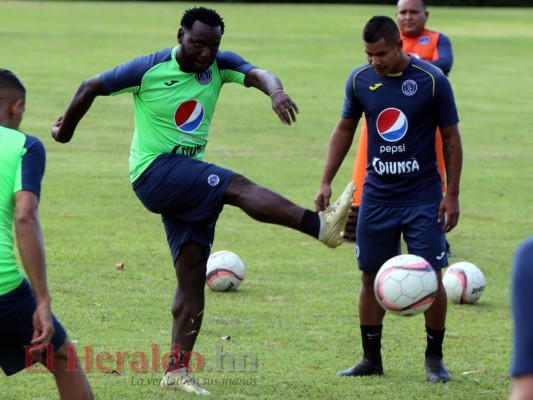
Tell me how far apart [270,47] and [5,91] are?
30.2m

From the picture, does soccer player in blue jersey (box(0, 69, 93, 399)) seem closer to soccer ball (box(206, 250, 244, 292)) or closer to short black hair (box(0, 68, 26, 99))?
short black hair (box(0, 68, 26, 99))

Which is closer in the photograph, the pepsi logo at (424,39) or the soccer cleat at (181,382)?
the soccer cleat at (181,382)

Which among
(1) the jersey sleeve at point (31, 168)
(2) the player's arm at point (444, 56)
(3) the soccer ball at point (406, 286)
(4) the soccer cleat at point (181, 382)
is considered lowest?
(4) the soccer cleat at point (181, 382)

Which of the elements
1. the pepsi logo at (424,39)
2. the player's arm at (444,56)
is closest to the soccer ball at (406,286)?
the player's arm at (444,56)

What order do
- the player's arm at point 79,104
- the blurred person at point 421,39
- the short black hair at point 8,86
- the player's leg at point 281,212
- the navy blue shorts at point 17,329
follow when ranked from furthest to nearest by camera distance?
1. the blurred person at point 421,39
2. the player's arm at point 79,104
3. the player's leg at point 281,212
4. the short black hair at point 8,86
5. the navy blue shorts at point 17,329

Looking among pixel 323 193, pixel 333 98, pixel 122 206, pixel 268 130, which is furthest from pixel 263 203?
pixel 333 98

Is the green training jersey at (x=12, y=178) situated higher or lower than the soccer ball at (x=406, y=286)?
higher

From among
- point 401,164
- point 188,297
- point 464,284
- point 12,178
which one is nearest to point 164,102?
point 188,297

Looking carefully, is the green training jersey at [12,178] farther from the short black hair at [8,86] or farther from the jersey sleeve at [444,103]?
the jersey sleeve at [444,103]

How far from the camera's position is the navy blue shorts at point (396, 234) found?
750cm

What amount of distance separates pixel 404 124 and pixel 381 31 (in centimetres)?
64

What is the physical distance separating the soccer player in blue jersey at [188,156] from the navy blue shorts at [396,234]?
545mm

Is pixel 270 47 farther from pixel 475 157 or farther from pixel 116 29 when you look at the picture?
pixel 475 157

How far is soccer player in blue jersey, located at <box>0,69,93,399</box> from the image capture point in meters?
5.23
